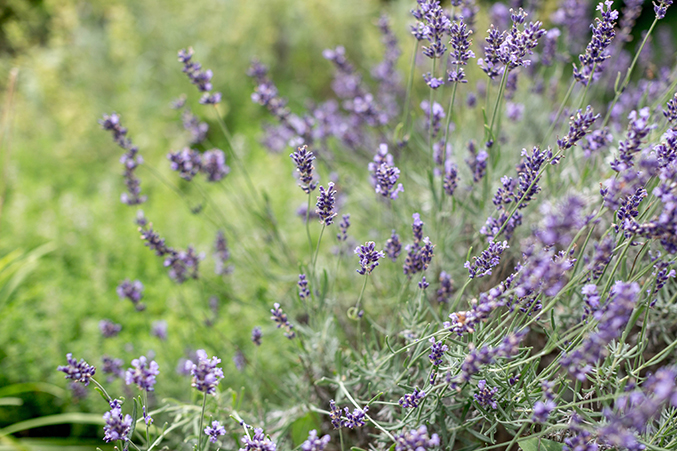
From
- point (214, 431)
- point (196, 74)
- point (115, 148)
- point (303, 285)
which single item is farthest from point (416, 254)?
point (115, 148)

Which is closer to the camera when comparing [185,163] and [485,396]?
[485,396]

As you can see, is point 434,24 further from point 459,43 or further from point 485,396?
point 485,396

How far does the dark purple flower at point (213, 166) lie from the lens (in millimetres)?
1950

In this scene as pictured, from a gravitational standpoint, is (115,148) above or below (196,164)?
above

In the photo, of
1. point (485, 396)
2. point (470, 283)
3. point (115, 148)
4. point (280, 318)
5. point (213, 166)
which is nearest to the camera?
point (485, 396)

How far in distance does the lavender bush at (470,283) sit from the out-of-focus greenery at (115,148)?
33 cm

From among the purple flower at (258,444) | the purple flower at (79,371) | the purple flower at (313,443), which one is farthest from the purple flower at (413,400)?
the purple flower at (79,371)

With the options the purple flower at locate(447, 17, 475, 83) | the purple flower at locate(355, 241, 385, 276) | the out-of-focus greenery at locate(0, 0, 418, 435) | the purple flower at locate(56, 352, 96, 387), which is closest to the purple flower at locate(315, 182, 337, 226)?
the purple flower at locate(355, 241, 385, 276)

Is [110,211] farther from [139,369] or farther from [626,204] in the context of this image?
[626,204]

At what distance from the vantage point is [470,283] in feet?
6.02

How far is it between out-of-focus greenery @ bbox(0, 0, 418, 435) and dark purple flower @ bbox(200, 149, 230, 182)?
84 centimetres

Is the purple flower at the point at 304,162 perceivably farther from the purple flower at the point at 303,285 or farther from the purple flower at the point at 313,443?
the purple flower at the point at 313,443

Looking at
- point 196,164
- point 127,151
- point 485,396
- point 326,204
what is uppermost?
point 127,151

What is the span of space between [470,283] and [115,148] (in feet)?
13.0
